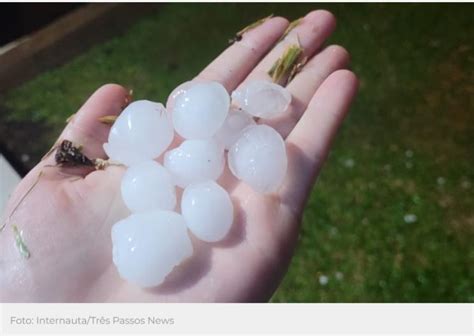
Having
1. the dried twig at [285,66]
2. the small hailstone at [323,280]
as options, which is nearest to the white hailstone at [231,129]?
the dried twig at [285,66]

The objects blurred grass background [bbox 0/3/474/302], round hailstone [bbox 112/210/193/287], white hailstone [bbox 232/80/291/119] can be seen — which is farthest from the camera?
blurred grass background [bbox 0/3/474/302]

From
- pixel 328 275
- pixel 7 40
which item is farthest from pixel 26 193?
pixel 7 40

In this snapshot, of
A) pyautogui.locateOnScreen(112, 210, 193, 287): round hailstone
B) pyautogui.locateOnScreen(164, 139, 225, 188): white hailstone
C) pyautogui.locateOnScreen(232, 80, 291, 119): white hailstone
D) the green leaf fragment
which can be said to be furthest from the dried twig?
the green leaf fragment

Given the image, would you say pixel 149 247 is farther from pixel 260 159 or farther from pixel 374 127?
pixel 374 127

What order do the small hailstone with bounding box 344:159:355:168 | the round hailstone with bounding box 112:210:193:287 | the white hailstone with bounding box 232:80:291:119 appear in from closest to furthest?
the round hailstone with bounding box 112:210:193:287
the white hailstone with bounding box 232:80:291:119
the small hailstone with bounding box 344:159:355:168

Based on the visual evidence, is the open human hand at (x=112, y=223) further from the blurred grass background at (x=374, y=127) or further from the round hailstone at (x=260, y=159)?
the blurred grass background at (x=374, y=127)

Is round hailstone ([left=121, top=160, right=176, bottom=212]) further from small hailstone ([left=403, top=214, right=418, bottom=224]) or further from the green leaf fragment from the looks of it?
small hailstone ([left=403, top=214, right=418, bottom=224])

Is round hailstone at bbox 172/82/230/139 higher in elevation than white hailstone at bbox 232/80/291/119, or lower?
higher

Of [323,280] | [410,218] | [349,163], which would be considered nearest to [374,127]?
[349,163]
